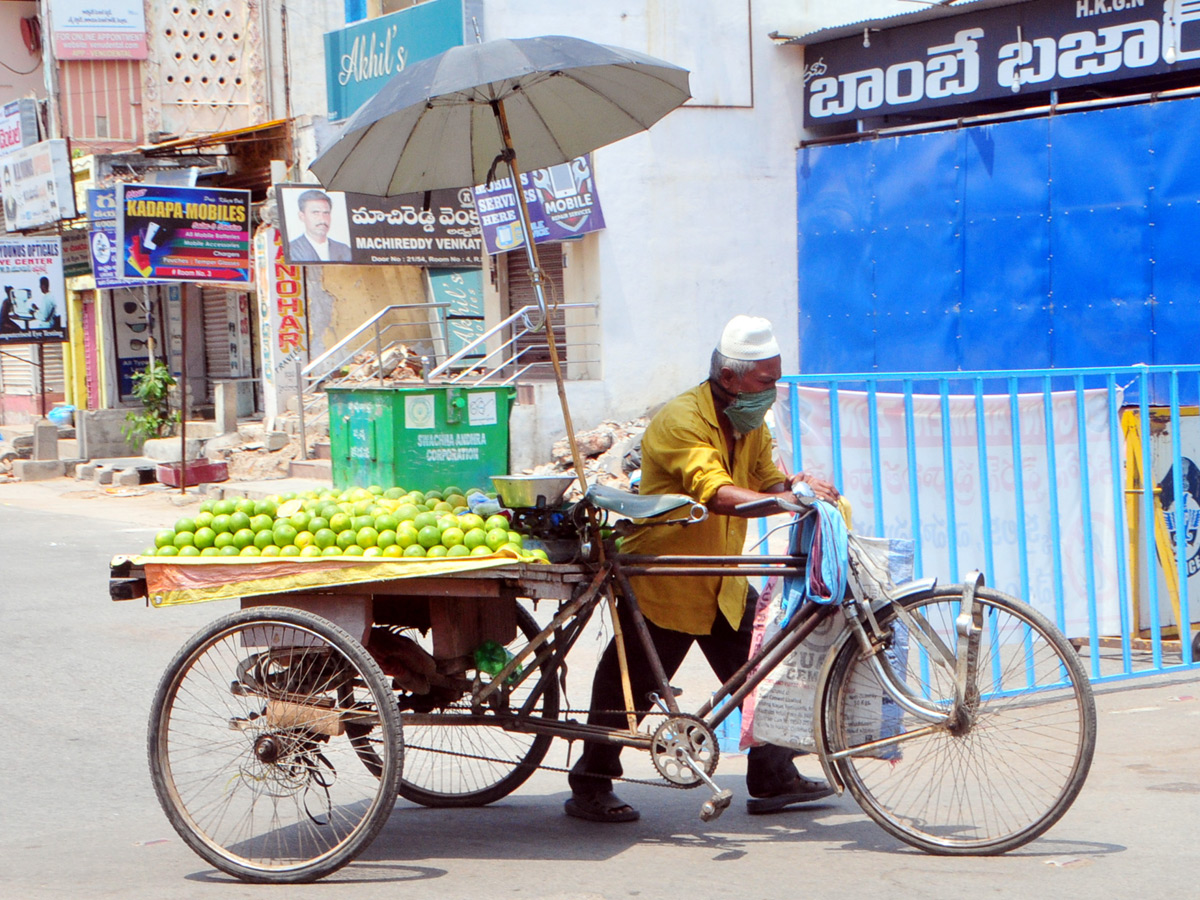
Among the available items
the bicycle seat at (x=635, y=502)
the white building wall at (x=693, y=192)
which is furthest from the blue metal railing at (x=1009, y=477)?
the white building wall at (x=693, y=192)

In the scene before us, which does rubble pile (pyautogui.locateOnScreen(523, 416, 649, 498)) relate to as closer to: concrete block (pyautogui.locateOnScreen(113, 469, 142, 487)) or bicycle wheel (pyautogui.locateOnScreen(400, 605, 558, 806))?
concrete block (pyautogui.locateOnScreen(113, 469, 142, 487))

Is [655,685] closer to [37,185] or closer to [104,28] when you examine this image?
[104,28]

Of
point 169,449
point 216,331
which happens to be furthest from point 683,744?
point 216,331

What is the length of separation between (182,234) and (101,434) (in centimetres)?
492

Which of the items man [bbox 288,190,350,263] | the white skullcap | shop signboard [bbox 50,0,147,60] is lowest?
the white skullcap

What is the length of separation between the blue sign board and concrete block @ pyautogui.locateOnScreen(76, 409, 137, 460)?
236 inches

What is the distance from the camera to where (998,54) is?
14.0 m

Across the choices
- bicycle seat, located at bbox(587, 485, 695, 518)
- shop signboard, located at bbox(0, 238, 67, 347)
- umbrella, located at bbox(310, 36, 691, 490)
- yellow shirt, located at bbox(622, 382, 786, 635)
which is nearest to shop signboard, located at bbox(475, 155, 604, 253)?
shop signboard, located at bbox(0, 238, 67, 347)

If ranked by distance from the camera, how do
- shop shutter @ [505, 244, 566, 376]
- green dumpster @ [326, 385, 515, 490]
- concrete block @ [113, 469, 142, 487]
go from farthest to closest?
concrete block @ [113, 469, 142, 487]
shop shutter @ [505, 244, 566, 376]
green dumpster @ [326, 385, 515, 490]

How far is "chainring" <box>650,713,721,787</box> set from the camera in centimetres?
391

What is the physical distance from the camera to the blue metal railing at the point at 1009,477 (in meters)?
5.66

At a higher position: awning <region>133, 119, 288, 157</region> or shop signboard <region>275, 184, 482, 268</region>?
awning <region>133, 119, 288, 157</region>

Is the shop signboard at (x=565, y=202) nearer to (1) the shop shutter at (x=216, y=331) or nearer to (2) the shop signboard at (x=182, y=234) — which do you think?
(2) the shop signboard at (x=182, y=234)

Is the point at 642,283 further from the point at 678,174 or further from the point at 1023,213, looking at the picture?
the point at 1023,213
